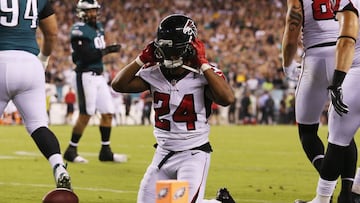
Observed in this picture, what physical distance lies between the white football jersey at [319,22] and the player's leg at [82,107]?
4.45 meters

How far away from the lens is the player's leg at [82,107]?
10.3 metres

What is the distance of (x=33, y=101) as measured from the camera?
20.0 ft

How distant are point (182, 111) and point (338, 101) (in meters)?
0.99

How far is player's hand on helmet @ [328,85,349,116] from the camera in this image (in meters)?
5.34

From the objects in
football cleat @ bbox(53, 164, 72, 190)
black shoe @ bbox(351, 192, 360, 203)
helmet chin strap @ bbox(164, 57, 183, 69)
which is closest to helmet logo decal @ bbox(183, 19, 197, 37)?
helmet chin strap @ bbox(164, 57, 183, 69)

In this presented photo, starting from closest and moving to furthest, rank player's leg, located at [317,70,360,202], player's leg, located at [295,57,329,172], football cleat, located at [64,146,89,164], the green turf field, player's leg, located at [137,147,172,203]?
player's leg, located at [137,147,172,203] → player's leg, located at [317,70,360,202] → player's leg, located at [295,57,329,172] → the green turf field → football cleat, located at [64,146,89,164]

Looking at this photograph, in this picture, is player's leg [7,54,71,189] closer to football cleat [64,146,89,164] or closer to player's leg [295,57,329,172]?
player's leg [295,57,329,172]

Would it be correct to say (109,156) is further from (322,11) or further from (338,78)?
(338,78)

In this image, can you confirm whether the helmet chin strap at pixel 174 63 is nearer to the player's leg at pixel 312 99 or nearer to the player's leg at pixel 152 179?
the player's leg at pixel 152 179

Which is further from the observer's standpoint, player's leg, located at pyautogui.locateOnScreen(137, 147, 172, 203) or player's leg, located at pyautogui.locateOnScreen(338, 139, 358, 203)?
player's leg, located at pyautogui.locateOnScreen(338, 139, 358, 203)

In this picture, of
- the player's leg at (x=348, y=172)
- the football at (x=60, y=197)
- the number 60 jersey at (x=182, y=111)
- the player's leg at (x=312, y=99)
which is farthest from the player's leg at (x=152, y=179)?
the player's leg at (x=312, y=99)

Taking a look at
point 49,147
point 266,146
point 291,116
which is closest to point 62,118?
point 291,116

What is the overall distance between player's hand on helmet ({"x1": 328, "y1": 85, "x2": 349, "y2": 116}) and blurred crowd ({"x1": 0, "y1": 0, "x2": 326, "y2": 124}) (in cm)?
1717

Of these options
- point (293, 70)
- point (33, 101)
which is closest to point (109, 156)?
point (293, 70)
